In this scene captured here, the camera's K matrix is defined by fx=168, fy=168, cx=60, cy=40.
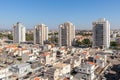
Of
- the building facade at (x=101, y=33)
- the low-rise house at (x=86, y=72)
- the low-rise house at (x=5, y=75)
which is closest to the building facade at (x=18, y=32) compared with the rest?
the building facade at (x=101, y=33)

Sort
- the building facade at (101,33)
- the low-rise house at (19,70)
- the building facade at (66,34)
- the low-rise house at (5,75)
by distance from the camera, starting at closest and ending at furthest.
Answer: the low-rise house at (5,75), the low-rise house at (19,70), the building facade at (101,33), the building facade at (66,34)

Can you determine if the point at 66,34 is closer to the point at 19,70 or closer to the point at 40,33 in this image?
the point at 40,33

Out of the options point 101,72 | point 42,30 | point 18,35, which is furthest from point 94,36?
point 18,35

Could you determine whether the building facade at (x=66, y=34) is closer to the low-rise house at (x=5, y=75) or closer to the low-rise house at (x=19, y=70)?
the low-rise house at (x=19, y=70)

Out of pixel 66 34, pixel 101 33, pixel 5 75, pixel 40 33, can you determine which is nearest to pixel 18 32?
pixel 40 33

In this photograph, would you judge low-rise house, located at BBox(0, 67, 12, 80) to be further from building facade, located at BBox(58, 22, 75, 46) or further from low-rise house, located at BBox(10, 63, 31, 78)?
building facade, located at BBox(58, 22, 75, 46)

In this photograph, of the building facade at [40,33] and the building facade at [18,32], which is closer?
the building facade at [40,33]
